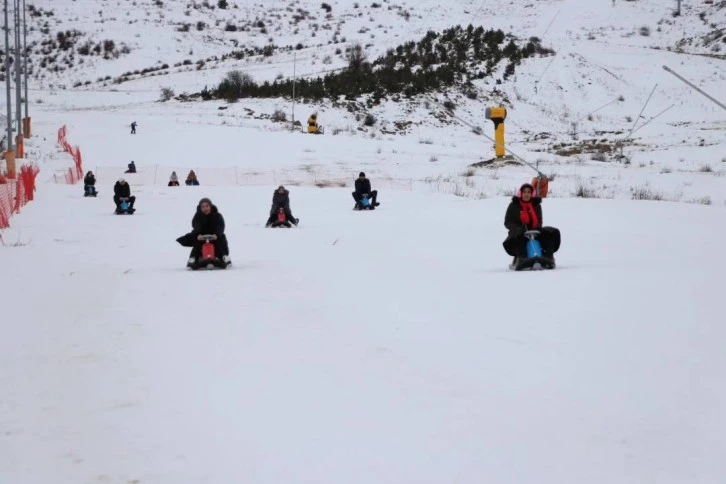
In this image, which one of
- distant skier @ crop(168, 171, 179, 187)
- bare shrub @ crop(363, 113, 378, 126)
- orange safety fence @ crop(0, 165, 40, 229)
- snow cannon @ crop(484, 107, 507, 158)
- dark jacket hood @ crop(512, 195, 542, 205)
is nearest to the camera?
dark jacket hood @ crop(512, 195, 542, 205)

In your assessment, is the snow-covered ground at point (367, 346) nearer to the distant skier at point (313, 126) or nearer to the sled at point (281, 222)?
the sled at point (281, 222)

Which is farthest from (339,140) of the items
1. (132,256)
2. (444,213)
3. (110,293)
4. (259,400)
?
(259,400)

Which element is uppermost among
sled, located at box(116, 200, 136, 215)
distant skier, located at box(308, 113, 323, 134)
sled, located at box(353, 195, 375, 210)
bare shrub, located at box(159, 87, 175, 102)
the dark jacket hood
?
bare shrub, located at box(159, 87, 175, 102)

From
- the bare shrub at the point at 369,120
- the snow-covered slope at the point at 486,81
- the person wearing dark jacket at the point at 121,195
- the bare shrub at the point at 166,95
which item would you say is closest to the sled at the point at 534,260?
the snow-covered slope at the point at 486,81

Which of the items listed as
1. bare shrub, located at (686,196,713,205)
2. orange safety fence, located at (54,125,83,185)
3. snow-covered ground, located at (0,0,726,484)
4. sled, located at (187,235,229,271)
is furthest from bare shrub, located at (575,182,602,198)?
orange safety fence, located at (54,125,83,185)

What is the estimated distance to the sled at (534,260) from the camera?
1184 cm

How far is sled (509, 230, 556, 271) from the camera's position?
11.8 meters

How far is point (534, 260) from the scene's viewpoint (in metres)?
11.8

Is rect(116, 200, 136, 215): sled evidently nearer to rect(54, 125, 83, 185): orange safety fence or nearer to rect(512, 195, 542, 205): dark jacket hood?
rect(54, 125, 83, 185): orange safety fence

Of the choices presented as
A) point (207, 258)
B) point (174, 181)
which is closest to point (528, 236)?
point (207, 258)

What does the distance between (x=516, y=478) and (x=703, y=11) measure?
69787 mm

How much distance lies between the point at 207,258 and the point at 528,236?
15.5 feet

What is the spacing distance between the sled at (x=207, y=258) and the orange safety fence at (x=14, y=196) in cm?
845

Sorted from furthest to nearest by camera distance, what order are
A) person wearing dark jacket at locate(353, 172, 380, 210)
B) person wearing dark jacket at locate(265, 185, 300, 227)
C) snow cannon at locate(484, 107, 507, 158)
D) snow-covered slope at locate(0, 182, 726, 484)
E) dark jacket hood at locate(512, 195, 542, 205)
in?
snow cannon at locate(484, 107, 507, 158)
person wearing dark jacket at locate(353, 172, 380, 210)
person wearing dark jacket at locate(265, 185, 300, 227)
dark jacket hood at locate(512, 195, 542, 205)
snow-covered slope at locate(0, 182, 726, 484)
